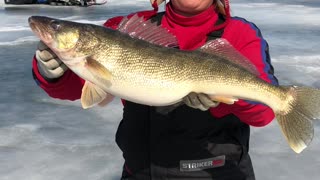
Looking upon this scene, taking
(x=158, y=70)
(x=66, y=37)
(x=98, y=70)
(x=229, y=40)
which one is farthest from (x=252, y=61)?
(x=66, y=37)

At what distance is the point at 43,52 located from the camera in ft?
6.07

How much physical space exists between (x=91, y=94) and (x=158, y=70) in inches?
12.3

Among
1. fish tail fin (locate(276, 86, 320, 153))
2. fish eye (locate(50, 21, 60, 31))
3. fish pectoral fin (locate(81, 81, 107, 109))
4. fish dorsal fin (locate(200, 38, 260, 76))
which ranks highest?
fish eye (locate(50, 21, 60, 31))

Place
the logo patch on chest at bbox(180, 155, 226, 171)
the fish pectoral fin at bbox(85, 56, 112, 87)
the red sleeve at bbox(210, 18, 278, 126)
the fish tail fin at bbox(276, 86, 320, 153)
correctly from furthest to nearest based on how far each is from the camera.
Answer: the logo patch on chest at bbox(180, 155, 226, 171), the red sleeve at bbox(210, 18, 278, 126), the fish tail fin at bbox(276, 86, 320, 153), the fish pectoral fin at bbox(85, 56, 112, 87)

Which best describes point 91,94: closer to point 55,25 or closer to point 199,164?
point 55,25

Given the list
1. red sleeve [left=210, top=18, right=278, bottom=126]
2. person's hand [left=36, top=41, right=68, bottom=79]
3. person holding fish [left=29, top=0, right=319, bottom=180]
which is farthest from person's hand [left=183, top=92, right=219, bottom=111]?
person's hand [left=36, top=41, right=68, bottom=79]

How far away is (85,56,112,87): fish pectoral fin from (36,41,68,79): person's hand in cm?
18

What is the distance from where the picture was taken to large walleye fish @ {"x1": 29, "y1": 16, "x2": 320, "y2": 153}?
5.93 ft

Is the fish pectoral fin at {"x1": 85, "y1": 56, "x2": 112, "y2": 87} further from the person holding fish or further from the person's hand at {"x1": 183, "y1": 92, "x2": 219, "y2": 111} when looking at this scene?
the person's hand at {"x1": 183, "y1": 92, "x2": 219, "y2": 111}

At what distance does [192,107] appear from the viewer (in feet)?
6.42

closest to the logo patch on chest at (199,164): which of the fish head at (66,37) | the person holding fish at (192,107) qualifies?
the person holding fish at (192,107)

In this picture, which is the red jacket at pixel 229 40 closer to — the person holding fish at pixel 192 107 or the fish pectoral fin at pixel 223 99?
the person holding fish at pixel 192 107

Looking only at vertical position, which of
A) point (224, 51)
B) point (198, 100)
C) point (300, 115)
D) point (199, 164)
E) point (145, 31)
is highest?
point (145, 31)

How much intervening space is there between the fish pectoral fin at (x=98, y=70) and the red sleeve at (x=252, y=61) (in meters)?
0.57
